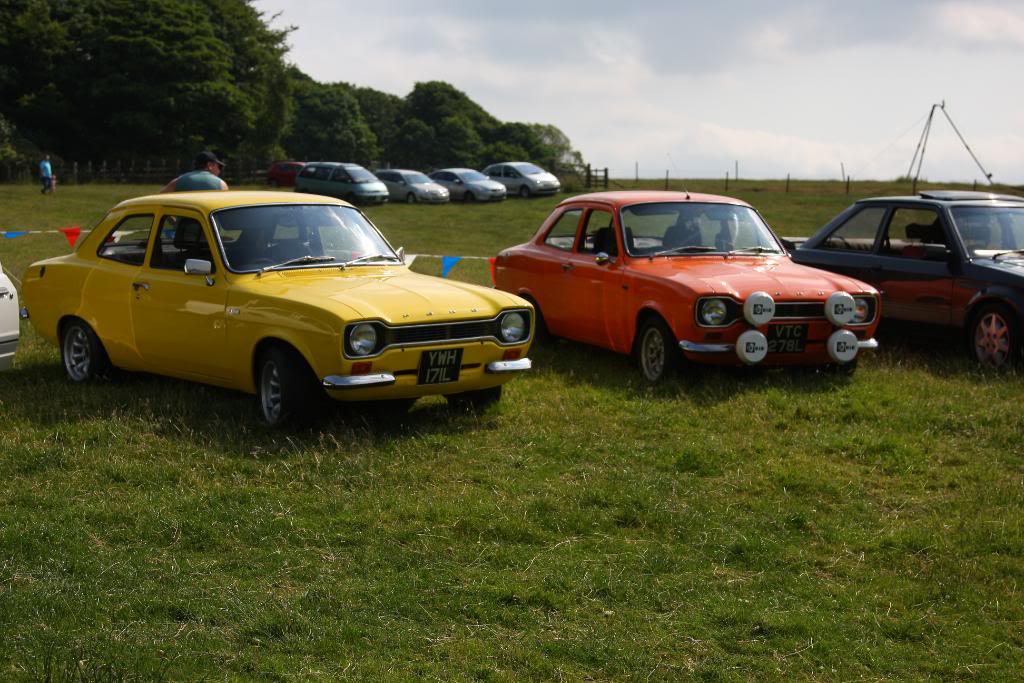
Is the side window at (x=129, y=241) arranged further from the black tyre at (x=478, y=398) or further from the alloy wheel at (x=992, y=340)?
the alloy wheel at (x=992, y=340)

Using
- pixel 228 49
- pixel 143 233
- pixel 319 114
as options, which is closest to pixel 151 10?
pixel 228 49

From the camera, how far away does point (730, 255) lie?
37.0 feet

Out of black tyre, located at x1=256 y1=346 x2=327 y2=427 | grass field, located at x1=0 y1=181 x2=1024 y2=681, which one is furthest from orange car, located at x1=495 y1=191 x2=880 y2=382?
black tyre, located at x1=256 y1=346 x2=327 y2=427

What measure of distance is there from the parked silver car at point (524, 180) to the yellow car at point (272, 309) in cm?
4124

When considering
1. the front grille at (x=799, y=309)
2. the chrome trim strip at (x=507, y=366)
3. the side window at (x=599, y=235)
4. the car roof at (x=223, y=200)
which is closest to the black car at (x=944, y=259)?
the front grille at (x=799, y=309)

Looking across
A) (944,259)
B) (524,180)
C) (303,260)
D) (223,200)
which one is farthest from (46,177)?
(944,259)

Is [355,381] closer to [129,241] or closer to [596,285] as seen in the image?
[129,241]

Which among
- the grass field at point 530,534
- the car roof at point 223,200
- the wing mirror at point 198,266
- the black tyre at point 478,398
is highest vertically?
the car roof at point 223,200

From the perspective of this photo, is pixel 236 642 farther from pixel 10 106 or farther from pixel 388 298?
pixel 10 106

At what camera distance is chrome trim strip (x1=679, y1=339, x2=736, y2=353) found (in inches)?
396

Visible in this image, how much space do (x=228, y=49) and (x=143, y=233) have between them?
65320 mm

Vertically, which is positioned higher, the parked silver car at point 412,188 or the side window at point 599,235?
the parked silver car at point 412,188

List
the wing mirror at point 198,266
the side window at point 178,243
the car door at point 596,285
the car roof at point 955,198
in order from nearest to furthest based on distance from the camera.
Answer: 1. the wing mirror at point 198,266
2. the side window at point 178,243
3. the car door at point 596,285
4. the car roof at point 955,198

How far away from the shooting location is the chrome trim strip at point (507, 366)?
894 cm
